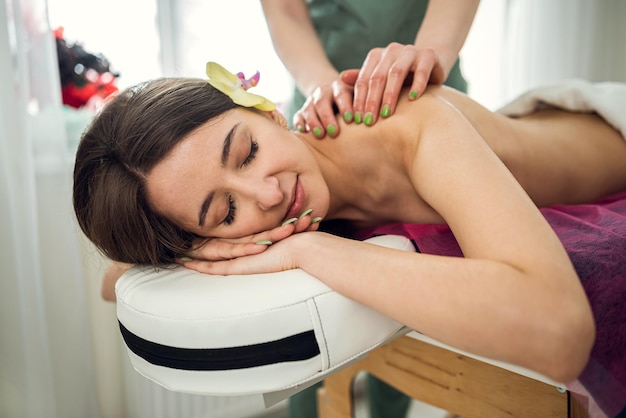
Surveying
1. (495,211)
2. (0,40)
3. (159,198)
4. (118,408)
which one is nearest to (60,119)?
(0,40)

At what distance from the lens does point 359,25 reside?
4.74 feet

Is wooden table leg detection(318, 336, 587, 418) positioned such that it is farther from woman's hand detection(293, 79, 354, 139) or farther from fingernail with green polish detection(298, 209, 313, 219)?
woman's hand detection(293, 79, 354, 139)

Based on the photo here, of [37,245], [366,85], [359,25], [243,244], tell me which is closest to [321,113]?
[366,85]

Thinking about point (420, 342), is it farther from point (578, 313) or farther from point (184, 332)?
point (184, 332)

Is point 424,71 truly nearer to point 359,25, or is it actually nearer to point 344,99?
point 344,99

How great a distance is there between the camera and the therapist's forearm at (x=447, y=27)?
1141 millimetres

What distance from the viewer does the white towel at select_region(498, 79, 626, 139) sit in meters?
1.27

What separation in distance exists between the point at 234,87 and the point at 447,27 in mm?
540

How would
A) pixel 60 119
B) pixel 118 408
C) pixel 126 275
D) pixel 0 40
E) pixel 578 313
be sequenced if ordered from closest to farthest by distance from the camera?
pixel 578 313, pixel 126 275, pixel 0 40, pixel 60 119, pixel 118 408

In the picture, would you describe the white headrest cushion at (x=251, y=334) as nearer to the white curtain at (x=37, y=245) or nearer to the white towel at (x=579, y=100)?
the white curtain at (x=37, y=245)

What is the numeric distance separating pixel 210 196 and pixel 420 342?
1.58 ft

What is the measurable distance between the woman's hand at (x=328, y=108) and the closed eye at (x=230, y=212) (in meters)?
0.28

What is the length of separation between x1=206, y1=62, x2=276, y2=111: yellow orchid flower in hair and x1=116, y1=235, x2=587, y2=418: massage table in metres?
0.36

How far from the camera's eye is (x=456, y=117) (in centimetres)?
88
